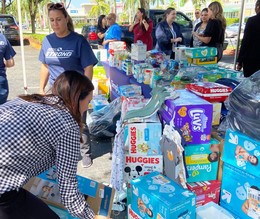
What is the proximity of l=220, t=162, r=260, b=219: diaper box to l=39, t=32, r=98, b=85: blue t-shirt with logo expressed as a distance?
5.33ft

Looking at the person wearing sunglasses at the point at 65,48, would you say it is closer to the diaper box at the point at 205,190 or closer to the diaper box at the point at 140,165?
the diaper box at the point at 140,165

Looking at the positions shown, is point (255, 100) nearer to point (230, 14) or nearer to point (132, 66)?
point (132, 66)

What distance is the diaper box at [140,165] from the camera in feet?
8.13

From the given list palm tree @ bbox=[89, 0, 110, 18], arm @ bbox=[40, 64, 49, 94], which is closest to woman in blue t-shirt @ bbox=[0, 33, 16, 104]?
arm @ bbox=[40, 64, 49, 94]

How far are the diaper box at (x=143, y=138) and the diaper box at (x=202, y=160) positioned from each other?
0.26 metres

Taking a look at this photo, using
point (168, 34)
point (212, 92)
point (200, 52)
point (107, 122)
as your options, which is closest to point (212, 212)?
point (212, 92)

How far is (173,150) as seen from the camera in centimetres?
228

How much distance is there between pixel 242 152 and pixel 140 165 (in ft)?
2.62

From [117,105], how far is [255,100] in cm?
242

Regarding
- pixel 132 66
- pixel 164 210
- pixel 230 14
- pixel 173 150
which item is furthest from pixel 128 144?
pixel 230 14

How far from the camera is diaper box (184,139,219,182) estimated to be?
238 cm

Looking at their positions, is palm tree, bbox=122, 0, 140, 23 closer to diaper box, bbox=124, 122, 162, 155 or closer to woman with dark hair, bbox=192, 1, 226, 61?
woman with dark hair, bbox=192, 1, 226, 61

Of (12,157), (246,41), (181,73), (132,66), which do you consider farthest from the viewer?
(132,66)

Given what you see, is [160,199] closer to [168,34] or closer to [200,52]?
[200,52]
